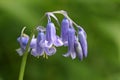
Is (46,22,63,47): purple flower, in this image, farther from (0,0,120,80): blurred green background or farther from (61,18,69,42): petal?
(0,0,120,80): blurred green background

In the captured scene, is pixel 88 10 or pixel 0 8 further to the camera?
pixel 88 10

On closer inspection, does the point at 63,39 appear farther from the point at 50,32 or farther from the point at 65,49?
the point at 65,49

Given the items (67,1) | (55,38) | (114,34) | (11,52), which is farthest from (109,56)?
(55,38)

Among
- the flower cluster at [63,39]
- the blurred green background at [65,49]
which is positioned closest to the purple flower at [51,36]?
the flower cluster at [63,39]

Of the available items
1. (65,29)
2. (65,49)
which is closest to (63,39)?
Answer: (65,29)

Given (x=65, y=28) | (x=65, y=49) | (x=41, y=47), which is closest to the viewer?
(x=65, y=28)

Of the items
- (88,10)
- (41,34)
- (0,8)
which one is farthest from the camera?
(88,10)

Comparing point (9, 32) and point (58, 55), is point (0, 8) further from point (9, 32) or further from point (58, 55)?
point (58, 55)

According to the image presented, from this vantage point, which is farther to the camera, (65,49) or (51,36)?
(65,49)

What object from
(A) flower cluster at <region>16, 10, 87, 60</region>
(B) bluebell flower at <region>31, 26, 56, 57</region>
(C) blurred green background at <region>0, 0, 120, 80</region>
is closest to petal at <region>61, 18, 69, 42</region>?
(A) flower cluster at <region>16, 10, 87, 60</region>

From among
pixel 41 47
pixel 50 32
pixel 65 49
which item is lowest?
pixel 65 49
